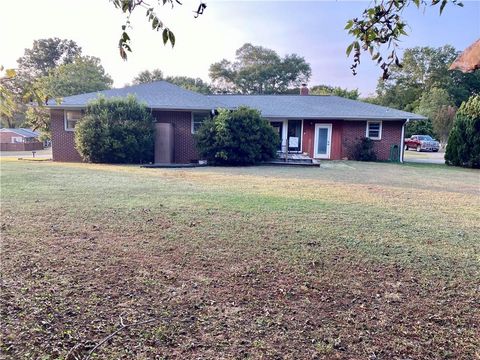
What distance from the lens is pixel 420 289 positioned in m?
3.19

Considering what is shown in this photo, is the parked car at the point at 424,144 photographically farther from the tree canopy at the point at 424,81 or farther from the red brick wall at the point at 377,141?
the red brick wall at the point at 377,141

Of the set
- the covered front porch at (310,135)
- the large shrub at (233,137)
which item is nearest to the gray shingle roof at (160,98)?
the large shrub at (233,137)

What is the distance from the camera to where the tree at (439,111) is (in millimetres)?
36438

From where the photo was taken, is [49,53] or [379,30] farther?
[49,53]

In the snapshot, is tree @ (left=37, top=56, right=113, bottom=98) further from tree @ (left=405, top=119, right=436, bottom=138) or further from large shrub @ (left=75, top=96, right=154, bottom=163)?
tree @ (left=405, top=119, right=436, bottom=138)

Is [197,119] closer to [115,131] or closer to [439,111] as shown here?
[115,131]

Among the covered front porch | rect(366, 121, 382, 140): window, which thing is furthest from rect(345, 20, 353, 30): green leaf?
rect(366, 121, 382, 140): window

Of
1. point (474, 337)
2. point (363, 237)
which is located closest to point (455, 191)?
point (363, 237)

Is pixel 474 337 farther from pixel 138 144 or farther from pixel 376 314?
pixel 138 144

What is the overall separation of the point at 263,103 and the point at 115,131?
9556mm

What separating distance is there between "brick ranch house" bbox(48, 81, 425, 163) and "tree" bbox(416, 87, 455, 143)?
20.1 m

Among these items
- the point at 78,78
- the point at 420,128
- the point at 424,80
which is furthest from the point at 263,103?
the point at 424,80

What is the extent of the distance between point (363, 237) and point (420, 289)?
1.45 m

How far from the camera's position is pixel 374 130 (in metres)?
19.9
